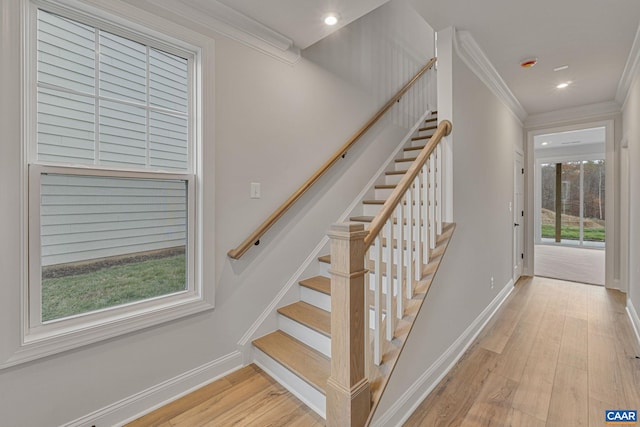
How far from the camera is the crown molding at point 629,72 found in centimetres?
243

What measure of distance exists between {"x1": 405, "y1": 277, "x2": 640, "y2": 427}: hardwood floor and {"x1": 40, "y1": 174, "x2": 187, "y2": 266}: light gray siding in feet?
6.09

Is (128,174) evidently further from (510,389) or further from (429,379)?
(510,389)

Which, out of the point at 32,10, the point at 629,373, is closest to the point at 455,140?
the point at 629,373

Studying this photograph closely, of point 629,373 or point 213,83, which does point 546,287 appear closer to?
point 629,373

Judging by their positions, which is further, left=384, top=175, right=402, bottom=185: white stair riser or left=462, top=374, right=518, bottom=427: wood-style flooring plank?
left=384, top=175, right=402, bottom=185: white stair riser

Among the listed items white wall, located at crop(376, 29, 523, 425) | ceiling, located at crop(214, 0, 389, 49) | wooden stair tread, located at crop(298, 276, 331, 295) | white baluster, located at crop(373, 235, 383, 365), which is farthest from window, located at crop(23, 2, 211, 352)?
white wall, located at crop(376, 29, 523, 425)

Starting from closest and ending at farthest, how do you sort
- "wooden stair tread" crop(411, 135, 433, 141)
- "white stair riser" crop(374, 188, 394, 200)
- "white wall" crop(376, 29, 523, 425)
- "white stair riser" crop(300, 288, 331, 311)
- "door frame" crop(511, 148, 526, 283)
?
"white wall" crop(376, 29, 523, 425)
"white stair riser" crop(300, 288, 331, 311)
"white stair riser" crop(374, 188, 394, 200)
"wooden stair tread" crop(411, 135, 433, 141)
"door frame" crop(511, 148, 526, 283)

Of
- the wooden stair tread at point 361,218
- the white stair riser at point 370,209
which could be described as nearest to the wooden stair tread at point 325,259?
the wooden stair tread at point 361,218

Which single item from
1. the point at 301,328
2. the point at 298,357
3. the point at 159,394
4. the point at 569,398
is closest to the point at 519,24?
the point at 569,398

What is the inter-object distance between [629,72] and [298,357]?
4.00m

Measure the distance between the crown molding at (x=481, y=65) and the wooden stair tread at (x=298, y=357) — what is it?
2498mm

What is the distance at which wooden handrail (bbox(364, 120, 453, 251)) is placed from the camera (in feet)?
4.67

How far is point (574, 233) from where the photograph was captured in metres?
7.96

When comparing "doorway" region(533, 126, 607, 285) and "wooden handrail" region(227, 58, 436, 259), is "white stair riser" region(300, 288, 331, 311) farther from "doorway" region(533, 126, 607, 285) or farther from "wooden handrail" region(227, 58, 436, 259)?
"doorway" region(533, 126, 607, 285)
